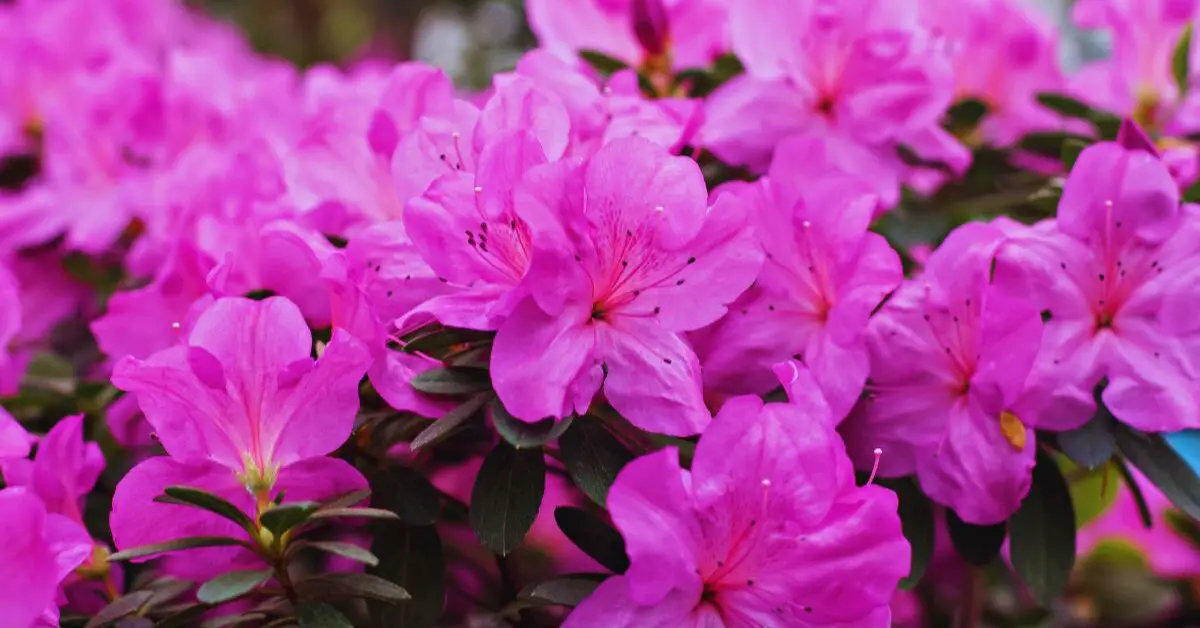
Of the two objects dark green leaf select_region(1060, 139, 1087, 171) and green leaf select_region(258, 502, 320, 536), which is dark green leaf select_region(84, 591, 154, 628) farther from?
dark green leaf select_region(1060, 139, 1087, 171)

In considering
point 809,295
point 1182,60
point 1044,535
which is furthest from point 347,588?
point 1182,60

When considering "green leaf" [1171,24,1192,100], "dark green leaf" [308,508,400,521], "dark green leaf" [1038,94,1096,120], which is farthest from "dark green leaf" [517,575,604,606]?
"green leaf" [1171,24,1192,100]

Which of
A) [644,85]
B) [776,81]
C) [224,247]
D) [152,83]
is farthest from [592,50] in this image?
[152,83]

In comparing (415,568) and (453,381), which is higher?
(453,381)

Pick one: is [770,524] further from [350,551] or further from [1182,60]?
Result: [1182,60]

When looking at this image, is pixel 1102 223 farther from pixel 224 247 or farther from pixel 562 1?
pixel 224 247

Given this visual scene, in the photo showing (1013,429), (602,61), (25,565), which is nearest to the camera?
(25,565)

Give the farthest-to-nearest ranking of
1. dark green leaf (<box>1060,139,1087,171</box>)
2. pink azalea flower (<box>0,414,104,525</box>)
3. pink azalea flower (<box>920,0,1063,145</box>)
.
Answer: pink azalea flower (<box>920,0,1063,145</box>)
dark green leaf (<box>1060,139,1087,171</box>)
pink azalea flower (<box>0,414,104,525</box>)
